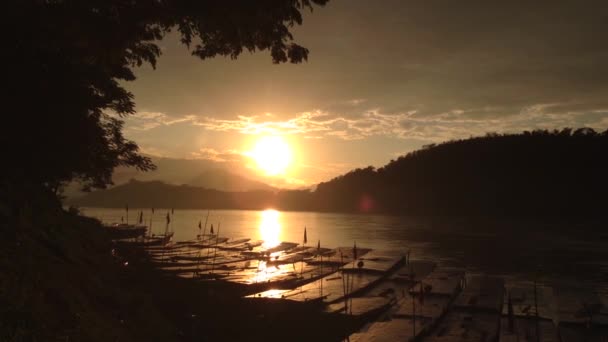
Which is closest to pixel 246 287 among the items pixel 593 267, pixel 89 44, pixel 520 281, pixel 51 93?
pixel 51 93

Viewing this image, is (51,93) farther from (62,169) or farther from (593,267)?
(593,267)

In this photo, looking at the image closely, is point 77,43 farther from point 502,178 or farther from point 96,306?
point 502,178

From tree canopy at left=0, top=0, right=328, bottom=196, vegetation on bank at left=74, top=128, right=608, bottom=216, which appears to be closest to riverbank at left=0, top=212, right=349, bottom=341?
tree canopy at left=0, top=0, right=328, bottom=196

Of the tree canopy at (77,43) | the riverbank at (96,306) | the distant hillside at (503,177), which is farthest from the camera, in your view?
the distant hillside at (503,177)

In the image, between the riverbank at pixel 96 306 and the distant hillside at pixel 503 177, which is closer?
the riverbank at pixel 96 306

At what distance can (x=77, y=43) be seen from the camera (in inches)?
341

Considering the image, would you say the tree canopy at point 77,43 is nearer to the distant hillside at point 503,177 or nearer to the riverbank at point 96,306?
the riverbank at point 96,306

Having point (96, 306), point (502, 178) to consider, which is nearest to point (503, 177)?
point (502, 178)

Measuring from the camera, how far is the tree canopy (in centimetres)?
820

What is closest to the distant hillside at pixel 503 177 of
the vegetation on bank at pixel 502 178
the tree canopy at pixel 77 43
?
the vegetation on bank at pixel 502 178

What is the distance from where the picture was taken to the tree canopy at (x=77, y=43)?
8203mm

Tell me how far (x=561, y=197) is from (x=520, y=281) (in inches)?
4674

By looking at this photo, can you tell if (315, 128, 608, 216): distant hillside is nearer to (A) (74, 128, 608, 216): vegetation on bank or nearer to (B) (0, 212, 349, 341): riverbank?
(A) (74, 128, 608, 216): vegetation on bank

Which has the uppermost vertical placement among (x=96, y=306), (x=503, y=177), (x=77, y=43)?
(x=503, y=177)
